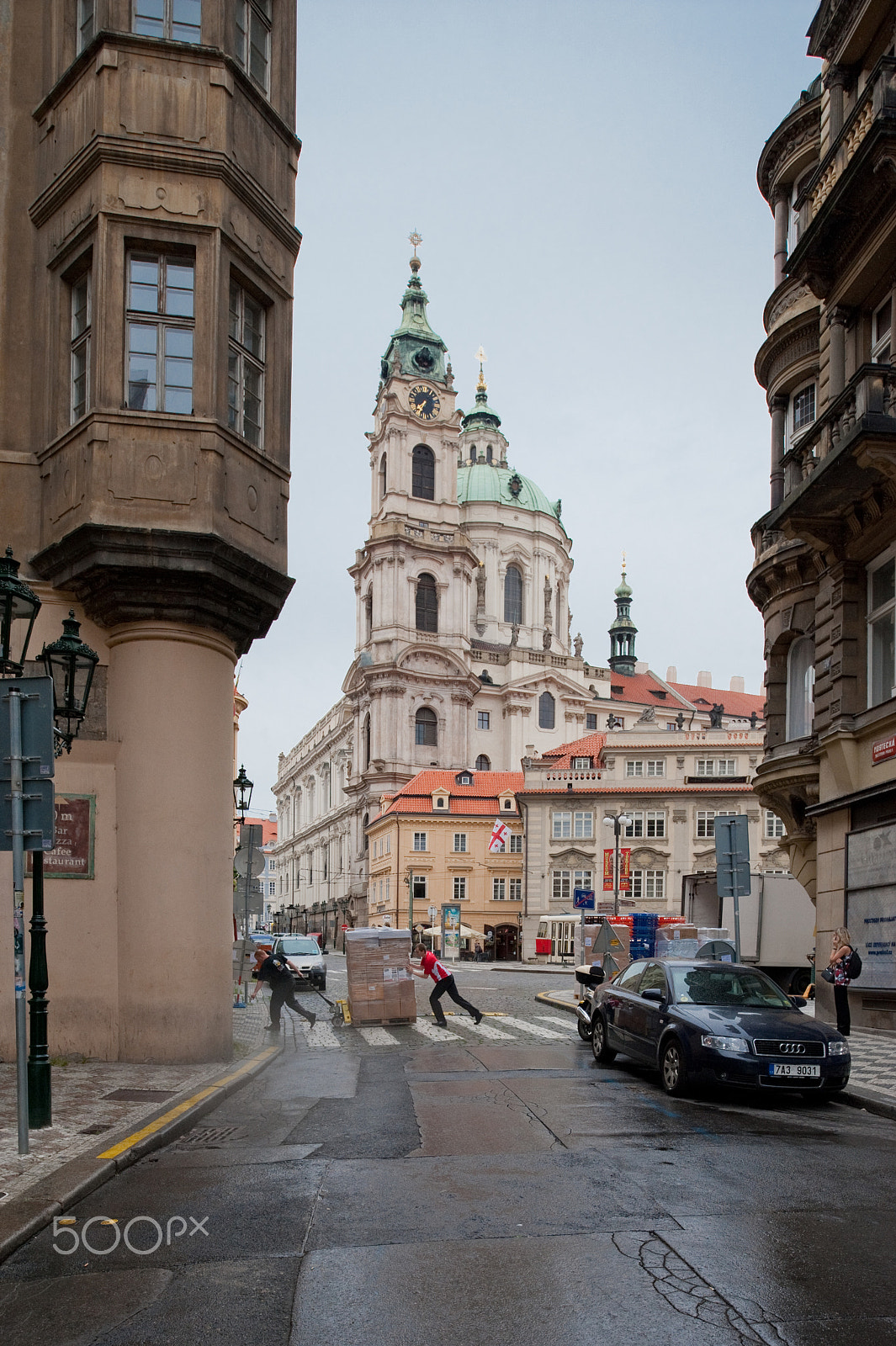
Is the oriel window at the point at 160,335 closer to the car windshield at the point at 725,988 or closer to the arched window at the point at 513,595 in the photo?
the car windshield at the point at 725,988

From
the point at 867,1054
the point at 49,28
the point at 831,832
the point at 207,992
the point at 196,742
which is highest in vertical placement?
the point at 49,28

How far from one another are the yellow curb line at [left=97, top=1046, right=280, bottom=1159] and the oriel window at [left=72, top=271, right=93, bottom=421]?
7672 mm

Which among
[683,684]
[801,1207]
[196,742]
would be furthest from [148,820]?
[683,684]

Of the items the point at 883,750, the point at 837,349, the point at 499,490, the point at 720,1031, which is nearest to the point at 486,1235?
the point at 720,1031

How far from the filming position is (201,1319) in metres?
5.40

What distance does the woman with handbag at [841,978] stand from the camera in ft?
57.8

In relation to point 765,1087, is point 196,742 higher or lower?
higher

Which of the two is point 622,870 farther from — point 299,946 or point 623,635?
point 623,635

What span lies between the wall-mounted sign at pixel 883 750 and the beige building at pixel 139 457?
880 centimetres

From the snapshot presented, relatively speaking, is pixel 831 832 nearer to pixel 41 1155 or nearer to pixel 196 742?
pixel 196 742

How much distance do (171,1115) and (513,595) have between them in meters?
96.9

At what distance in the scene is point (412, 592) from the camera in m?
94.9

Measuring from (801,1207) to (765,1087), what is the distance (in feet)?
15.3

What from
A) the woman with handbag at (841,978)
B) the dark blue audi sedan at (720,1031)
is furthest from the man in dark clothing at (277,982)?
the woman with handbag at (841,978)
